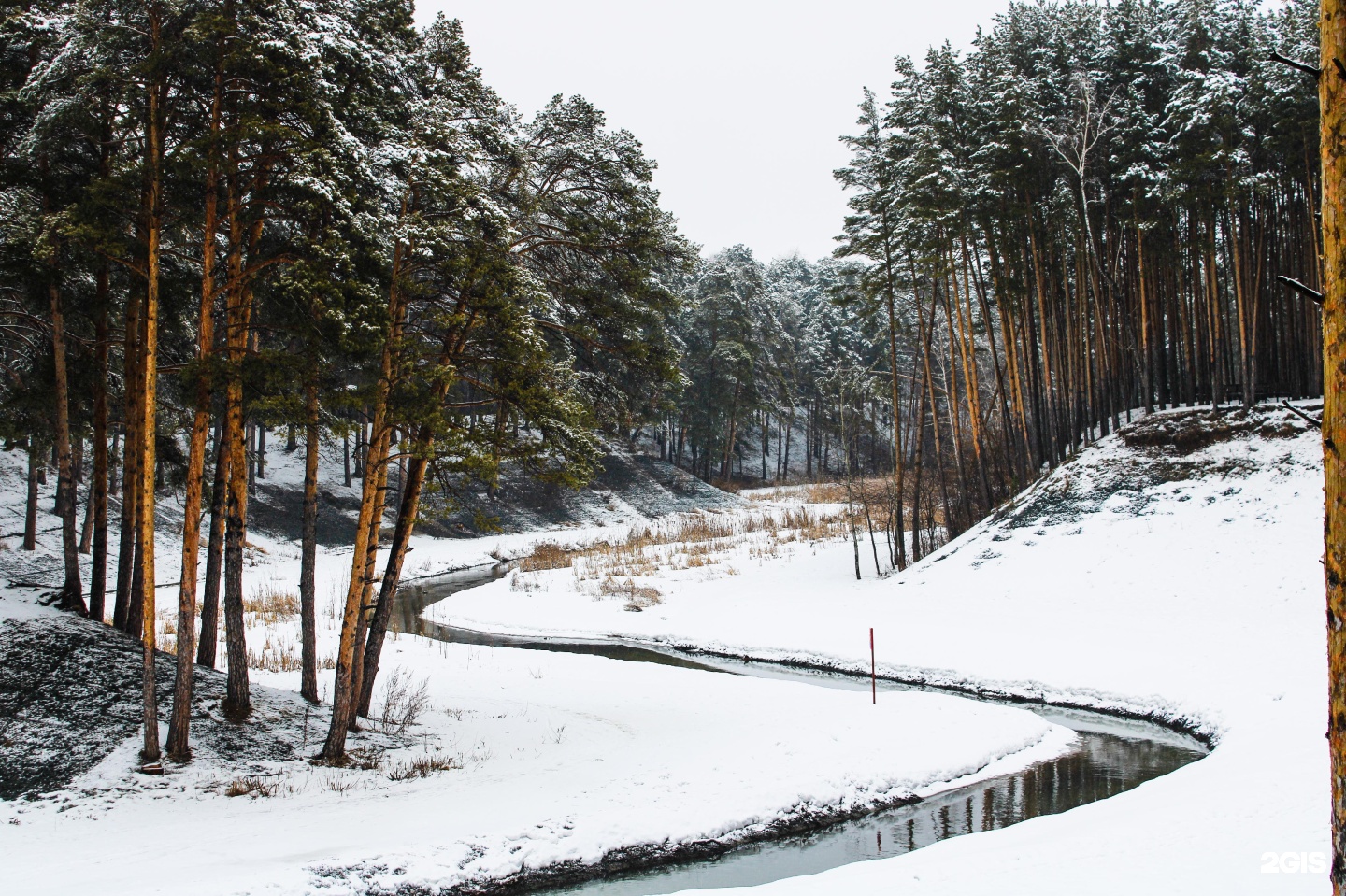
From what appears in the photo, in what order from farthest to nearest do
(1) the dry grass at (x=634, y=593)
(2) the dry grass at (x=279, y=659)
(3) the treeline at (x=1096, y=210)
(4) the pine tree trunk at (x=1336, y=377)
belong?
(1) the dry grass at (x=634, y=593) → (3) the treeline at (x=1096, y=210) → (2) the dry grass at (x=279, y=659) → (4) the pine tree trunk at (x=1336, y=377)

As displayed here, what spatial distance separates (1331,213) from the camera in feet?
10.7

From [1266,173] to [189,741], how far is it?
25.9 metres

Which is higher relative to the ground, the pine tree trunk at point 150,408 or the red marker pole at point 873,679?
the pine tree trunk at point 150,408

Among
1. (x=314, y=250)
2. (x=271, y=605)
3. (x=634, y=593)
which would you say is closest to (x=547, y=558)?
(x=634, y=593)

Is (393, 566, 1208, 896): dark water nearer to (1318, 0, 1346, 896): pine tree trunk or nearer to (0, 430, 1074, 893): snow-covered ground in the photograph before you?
(0, 430, 1074, 893): snow-covered ground

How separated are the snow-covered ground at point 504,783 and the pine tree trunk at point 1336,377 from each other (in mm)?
6595

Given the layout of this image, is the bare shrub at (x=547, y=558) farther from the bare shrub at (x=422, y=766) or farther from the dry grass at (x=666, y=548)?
the bare shrub at (x=422, y=766)

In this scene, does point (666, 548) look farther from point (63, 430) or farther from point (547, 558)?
point (63, 430)

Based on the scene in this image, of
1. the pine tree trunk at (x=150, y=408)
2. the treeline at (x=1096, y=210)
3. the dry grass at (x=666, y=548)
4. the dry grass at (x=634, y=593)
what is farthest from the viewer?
the dry grass at (x=666, y=548)

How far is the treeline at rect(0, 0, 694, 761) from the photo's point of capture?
29.7ft

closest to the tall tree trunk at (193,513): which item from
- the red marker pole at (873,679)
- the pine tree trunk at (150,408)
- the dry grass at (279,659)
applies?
the pine tree trunk at (150,408)

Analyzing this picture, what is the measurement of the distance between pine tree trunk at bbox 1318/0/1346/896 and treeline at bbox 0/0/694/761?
24.5 feet

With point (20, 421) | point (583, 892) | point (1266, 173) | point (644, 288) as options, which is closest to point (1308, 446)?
point (1266, 173)

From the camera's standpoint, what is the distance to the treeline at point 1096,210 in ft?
70.9
